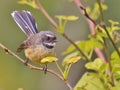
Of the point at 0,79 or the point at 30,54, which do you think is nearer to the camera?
the point at 30,54

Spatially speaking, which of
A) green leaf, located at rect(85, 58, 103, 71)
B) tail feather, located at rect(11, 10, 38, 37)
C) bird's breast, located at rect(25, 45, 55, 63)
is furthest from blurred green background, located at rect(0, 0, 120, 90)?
green leaf, located at rect(85, 58, 103, 71)

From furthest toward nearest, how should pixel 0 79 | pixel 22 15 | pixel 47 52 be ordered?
pixel 0 79 → pixel 22 15 → pixel 47 52

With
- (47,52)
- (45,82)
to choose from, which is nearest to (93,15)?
(47,52)

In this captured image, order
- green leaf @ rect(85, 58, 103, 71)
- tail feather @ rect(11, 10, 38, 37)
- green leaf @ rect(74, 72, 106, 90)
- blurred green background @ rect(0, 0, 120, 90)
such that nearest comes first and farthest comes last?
green leaf @ rect(74, 72, 106, 90) < green leaf @ rect(85, 58, 103, 71) < tail feather @ rect(11, 10, 38, 37) < blurred green background @ rect(0, 0, 120, 90)

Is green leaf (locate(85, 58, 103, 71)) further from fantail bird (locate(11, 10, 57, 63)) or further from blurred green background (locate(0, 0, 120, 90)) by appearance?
blurred green background (locate(0, 0, 120, 90))

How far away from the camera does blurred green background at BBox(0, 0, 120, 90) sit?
6.81m

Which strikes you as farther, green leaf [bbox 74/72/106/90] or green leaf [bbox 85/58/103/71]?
green leaf [bbox 85/58/103/71]

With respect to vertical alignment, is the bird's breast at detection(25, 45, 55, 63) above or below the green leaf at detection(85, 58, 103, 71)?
above

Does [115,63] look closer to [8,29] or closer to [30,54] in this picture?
[30,54]

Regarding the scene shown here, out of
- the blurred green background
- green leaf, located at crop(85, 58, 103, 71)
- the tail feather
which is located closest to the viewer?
green leaf, located at crop(85, 58, 103, 71)

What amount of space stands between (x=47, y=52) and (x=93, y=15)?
1.12ft

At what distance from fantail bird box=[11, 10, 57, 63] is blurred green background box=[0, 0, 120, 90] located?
139 inches

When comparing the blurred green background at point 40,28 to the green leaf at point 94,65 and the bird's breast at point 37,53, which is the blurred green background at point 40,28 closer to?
the bird's breast at point 37,53

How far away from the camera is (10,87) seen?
651cm
